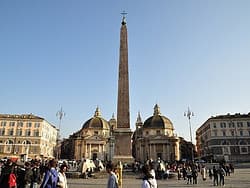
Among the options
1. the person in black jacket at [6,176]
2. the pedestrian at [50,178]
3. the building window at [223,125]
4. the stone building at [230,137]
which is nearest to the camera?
the pedestrian at [50,178]

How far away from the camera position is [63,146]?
278 feet

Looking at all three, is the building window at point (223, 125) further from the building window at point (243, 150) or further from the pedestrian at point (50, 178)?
the pedestrian at point (50, 178)

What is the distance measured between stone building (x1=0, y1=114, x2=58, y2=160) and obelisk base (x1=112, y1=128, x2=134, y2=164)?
43085mm

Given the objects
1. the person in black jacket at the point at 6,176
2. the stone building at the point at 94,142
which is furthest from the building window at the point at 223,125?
the person in black jacket at the point at 6,176

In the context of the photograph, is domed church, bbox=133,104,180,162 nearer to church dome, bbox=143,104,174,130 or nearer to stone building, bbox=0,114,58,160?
church dome, bbox=143,104,174,130

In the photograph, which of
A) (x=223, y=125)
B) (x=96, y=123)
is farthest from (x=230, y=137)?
(x=96, y=123)

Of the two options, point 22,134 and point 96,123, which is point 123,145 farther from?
point 96,123

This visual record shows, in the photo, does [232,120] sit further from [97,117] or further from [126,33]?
[126,33]

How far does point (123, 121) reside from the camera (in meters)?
21.4

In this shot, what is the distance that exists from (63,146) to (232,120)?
2144 inches

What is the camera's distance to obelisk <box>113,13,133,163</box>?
2098 cm

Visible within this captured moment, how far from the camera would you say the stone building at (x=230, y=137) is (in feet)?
185

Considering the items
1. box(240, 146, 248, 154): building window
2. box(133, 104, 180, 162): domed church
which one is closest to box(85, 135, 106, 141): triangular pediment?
box(133, 104, 180, 162): domed church

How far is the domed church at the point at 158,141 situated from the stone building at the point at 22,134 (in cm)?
2544
